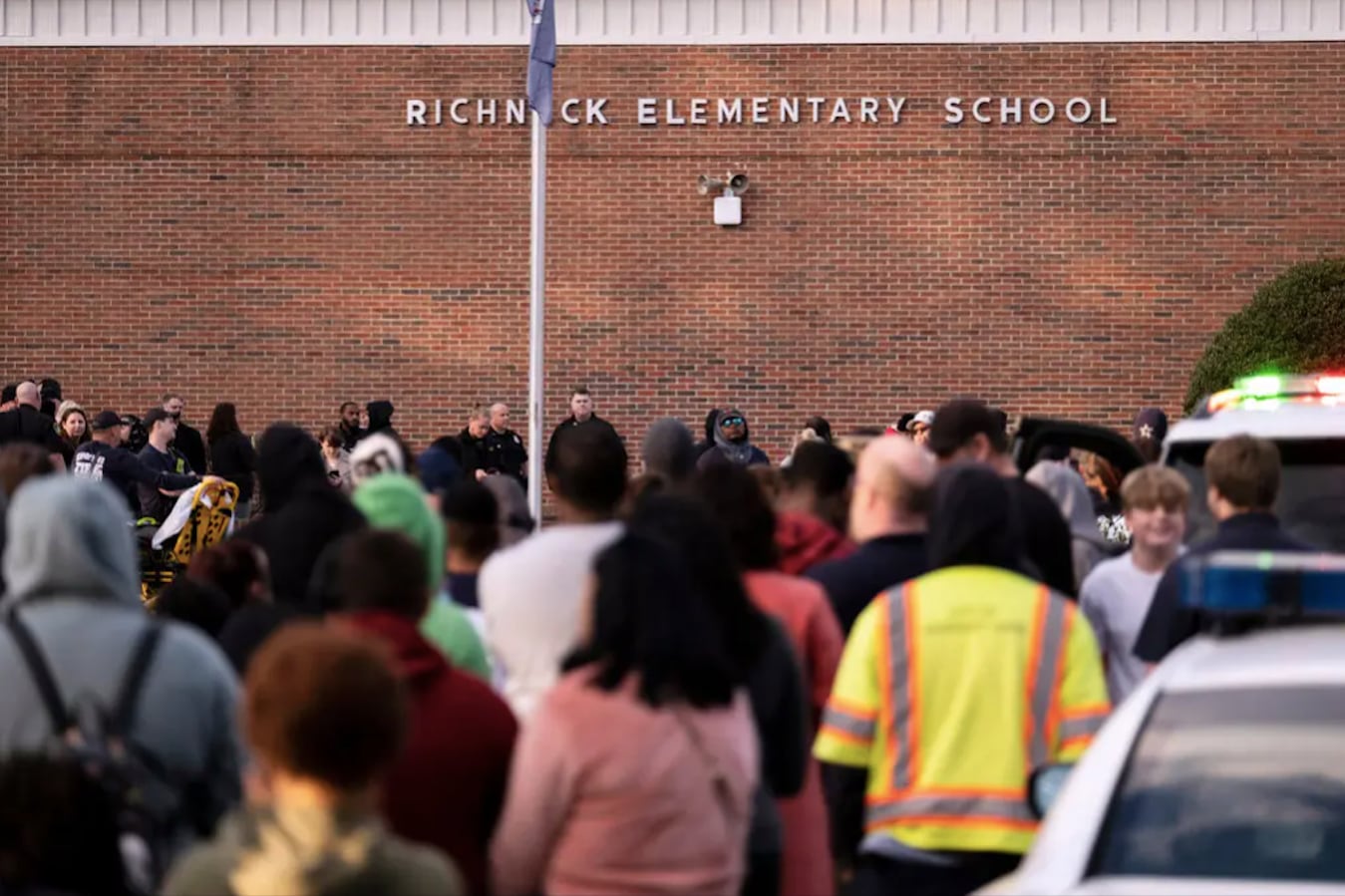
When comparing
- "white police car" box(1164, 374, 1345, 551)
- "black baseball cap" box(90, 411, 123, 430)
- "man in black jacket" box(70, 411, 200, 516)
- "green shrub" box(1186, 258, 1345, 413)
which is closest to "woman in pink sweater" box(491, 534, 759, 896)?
"white police car" box(1164, 374, 1345, 551)

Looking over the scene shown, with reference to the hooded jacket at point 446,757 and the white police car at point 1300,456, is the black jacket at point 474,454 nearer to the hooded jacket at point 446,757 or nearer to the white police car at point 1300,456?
the white police car at point 1300,456

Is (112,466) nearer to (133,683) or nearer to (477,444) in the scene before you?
(477,444)

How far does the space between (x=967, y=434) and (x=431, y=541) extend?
2.66 m

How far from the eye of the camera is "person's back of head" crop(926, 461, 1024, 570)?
5.89 metres

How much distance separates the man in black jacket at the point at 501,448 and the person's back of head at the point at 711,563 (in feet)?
52.5

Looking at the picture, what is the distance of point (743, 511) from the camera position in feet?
20.8

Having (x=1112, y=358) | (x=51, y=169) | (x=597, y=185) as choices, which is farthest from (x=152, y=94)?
(x=1112, y=358)

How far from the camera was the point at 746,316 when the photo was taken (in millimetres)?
24656

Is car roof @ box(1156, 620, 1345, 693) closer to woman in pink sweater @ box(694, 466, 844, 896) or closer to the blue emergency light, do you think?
the blue emergency light

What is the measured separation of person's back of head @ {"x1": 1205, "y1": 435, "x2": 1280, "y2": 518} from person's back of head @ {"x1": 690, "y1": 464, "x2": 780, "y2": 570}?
5.88ft

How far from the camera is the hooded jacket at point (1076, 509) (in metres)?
8.78

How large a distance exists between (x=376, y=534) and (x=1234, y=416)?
464 centimetres

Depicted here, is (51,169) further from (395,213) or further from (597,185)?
(597,185)

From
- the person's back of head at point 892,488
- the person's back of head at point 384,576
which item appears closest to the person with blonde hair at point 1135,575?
the person's back of head at point 892,488
